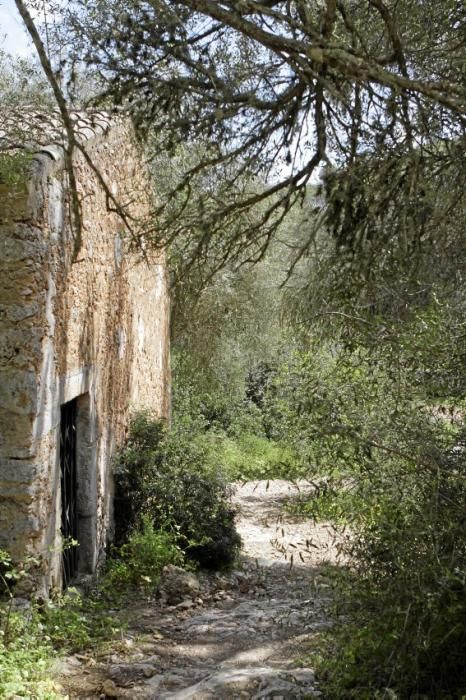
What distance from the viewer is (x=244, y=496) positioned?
14672 millimetres

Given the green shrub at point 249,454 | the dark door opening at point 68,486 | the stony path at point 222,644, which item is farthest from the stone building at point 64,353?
the green shrub at point 249,454

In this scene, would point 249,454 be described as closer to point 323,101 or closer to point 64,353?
point 64,353

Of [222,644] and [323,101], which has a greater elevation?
[323,101]

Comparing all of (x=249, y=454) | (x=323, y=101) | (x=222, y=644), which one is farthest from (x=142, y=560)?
(x=249, y=454)

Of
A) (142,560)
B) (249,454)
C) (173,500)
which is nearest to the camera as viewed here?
(142,560)

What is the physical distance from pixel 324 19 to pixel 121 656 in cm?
455

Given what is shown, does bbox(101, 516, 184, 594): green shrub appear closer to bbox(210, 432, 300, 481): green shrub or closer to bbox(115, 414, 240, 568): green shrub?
bbox(115, 414, 240, 568): green shrub

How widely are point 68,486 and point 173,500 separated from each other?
184cm

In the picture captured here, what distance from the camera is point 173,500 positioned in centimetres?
891

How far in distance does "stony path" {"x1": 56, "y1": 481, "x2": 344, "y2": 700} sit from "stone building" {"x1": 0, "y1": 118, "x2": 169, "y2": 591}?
34.1 inches

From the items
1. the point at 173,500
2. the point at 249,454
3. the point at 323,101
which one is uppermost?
the point at 323,101

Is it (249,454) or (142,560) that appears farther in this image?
(249,454)

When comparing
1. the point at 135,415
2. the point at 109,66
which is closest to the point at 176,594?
the point at 135,415

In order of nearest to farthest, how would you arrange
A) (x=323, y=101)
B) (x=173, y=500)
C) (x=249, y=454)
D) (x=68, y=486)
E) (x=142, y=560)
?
(x=323, y=101) → (x=68, y=486) → (x=142, y=560) → (x=173, y=500) → (x=249, y=454)
